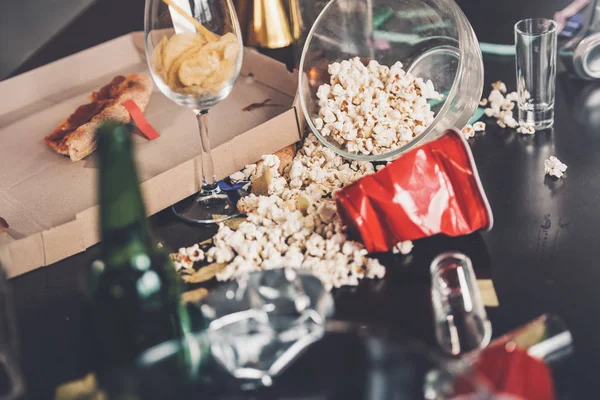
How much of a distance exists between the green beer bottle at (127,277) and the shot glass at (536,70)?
708 mm

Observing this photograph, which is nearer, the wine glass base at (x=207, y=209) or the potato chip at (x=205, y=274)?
the potato chip at (x=205, y=274)

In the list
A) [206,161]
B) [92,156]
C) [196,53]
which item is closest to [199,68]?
[196,53]

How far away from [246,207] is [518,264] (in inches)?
15.3

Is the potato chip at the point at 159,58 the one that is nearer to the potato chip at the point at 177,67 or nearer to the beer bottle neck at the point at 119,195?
the potato chip at the point at 177,67

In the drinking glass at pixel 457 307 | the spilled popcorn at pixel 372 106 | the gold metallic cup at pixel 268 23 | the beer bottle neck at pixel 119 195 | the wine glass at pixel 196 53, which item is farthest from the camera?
the gold metallic cup at pixel 268 23

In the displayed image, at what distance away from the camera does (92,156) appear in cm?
130

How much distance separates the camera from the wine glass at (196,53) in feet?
3.40

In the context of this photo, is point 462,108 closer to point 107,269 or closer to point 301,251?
point 301,251

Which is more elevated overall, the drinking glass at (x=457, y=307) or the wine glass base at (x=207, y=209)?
the drinking glass at (x=457, y=307)

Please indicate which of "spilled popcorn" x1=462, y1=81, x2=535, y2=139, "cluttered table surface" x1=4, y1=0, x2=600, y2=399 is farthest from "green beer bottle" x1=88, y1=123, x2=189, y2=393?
"spilled popcorn" x1=462, y1=81, x2=535, y2=139

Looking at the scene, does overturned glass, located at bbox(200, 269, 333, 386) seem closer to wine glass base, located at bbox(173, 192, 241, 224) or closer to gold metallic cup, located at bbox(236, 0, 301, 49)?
wine glass base, located at bbox(173, 192, 241, 224)

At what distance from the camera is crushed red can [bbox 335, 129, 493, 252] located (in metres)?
0.95

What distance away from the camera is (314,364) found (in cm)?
70

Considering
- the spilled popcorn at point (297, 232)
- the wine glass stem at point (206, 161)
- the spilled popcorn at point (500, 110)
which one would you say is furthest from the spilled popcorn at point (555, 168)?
the wine glass stem at point (206, 161)
